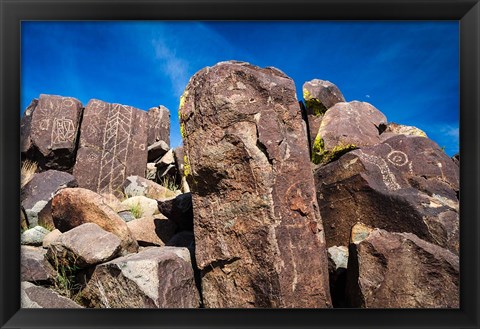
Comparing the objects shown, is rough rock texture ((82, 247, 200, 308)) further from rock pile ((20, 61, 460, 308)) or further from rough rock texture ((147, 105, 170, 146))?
rough rock texture ((147, 105, 170, 146))

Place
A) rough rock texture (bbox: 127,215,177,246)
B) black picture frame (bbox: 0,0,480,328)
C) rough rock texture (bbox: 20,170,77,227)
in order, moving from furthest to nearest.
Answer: rough rock texture (bbox: 20,170,77,227) → rough rock texture (bbox: 127,215,177,246) → black picture frame (bbox: 0,0,480,328)

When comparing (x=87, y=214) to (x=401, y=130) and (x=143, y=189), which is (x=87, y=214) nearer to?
(x=143, y=189)

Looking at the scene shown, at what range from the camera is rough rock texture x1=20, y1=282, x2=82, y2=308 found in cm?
264

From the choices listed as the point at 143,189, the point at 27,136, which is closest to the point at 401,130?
the point at 143,189

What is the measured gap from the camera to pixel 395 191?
10.7 ft

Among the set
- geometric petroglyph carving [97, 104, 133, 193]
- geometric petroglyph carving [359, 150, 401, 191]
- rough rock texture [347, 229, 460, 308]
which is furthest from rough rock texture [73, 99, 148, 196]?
rough rock texture [347, 229, 460, 308]

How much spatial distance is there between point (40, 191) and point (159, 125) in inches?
172

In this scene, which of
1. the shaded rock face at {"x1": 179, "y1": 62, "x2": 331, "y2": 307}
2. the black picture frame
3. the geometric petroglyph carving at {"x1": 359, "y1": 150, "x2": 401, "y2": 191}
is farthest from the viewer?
the geometric petroglyph carving at {"x1": 359, "y1": 150, "x2": 401, "y2": 191}

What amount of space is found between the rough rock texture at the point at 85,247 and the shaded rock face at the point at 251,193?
793 mm

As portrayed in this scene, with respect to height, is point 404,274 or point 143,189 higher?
point 143,189

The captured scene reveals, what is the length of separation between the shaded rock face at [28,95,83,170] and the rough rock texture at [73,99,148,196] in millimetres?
210

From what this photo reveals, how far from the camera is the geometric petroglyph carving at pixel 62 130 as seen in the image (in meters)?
6.99

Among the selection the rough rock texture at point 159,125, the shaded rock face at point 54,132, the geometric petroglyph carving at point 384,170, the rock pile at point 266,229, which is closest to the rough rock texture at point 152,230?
the rock pile at point 266,229
